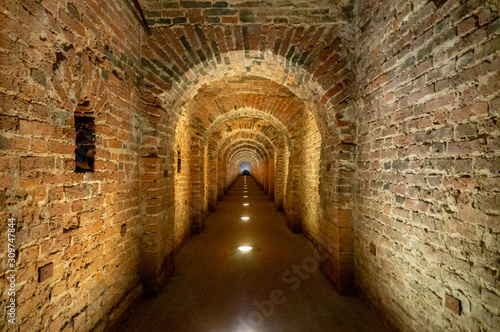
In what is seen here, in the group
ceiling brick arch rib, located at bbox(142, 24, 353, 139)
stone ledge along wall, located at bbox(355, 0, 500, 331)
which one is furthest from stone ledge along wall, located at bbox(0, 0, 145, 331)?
stone ledge along wall, located at bbox(355, 0, 500, 331)

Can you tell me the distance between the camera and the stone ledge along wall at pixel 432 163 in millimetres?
1502

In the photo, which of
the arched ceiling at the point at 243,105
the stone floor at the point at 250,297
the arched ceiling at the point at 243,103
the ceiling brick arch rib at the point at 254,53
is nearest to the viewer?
the stone floor at the point at 250,297

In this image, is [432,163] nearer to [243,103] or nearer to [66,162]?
[66,162]

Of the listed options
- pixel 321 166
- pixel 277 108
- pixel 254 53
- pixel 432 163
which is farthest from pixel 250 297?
pixel 277 108

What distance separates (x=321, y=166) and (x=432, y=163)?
6.35 feet

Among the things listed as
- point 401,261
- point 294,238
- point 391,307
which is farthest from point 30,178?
point 294,238

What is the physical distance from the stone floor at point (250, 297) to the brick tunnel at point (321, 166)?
32 mm

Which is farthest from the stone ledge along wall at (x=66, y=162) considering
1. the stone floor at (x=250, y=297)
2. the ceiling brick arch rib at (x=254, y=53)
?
the stone floor at (x=250, y=297)

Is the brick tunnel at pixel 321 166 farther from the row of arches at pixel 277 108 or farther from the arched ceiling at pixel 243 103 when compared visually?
the arched ceiling at pixel 243 103

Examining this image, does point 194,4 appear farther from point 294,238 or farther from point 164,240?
point 294,238

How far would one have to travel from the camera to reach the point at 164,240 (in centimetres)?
349

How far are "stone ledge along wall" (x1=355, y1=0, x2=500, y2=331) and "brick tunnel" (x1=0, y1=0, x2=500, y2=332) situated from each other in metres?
0.01

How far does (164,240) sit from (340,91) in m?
3.12

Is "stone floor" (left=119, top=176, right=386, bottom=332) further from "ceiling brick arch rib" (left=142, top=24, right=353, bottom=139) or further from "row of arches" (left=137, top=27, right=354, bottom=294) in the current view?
"ceiling brick arch rib" (left=142, top=24, right=353, bottom=139)
